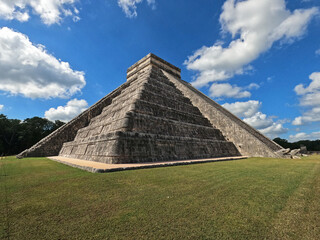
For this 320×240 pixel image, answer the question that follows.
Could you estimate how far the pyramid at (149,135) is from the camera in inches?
317

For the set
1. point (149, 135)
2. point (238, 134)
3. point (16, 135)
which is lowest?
point (149, 135)

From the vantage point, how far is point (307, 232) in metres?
1.93

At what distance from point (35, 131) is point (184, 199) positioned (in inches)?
1418

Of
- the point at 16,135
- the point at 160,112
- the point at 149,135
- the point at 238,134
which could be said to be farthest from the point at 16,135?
the point at 238,134

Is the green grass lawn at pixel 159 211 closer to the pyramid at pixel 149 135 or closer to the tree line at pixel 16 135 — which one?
the pyramid at pixel 149 135

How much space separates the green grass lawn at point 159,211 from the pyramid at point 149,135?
3940mm

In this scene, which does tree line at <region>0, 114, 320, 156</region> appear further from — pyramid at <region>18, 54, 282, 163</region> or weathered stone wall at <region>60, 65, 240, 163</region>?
weathered stone wall at <region>60, 65, 240, 163</region>

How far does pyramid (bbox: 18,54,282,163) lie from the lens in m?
8.05

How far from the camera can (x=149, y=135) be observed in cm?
878

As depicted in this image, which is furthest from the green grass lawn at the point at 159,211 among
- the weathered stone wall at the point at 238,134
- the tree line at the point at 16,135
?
the tree line at the point at 16,135

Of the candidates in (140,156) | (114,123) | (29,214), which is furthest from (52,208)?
(114,123)

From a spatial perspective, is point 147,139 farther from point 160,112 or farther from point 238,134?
point 238,134

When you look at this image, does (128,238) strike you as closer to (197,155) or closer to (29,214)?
(29,214)

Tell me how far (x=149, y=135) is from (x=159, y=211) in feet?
20.8
